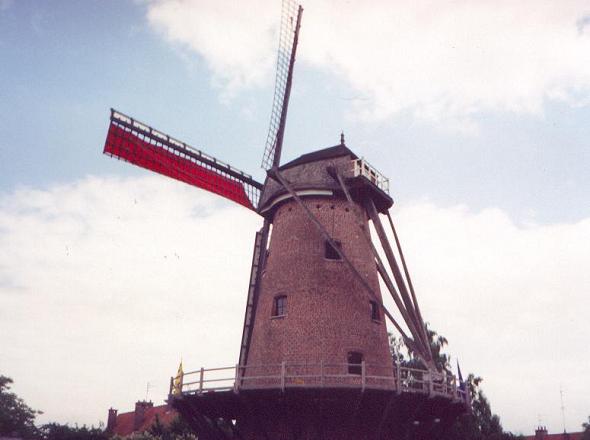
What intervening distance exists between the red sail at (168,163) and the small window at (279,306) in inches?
202

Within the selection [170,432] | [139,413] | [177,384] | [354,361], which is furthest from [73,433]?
[354,361]

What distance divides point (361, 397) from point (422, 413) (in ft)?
10.9

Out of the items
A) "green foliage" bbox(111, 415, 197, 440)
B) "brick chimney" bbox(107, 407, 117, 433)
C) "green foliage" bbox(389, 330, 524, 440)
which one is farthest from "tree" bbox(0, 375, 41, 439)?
"green foliage" bbox(389, 330, 524, 440)

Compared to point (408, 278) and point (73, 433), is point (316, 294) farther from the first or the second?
point (73, 433)

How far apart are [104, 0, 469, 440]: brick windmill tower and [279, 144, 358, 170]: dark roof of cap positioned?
51 mm

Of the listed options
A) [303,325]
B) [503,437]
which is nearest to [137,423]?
[503,437]

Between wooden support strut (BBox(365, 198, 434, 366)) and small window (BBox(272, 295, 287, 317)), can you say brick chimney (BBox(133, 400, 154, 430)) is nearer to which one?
small window (BBox(272, 295, 287, 317))

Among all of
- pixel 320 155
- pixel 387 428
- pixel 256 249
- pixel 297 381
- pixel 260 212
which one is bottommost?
pixel 387 428

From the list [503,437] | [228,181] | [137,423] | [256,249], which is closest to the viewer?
[256,249]

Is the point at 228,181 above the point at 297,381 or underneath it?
above

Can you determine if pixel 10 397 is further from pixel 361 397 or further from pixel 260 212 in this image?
pixel 361 397

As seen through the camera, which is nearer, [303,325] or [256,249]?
[303,325]

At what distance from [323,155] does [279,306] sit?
553cm

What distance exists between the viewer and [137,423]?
135 ft
